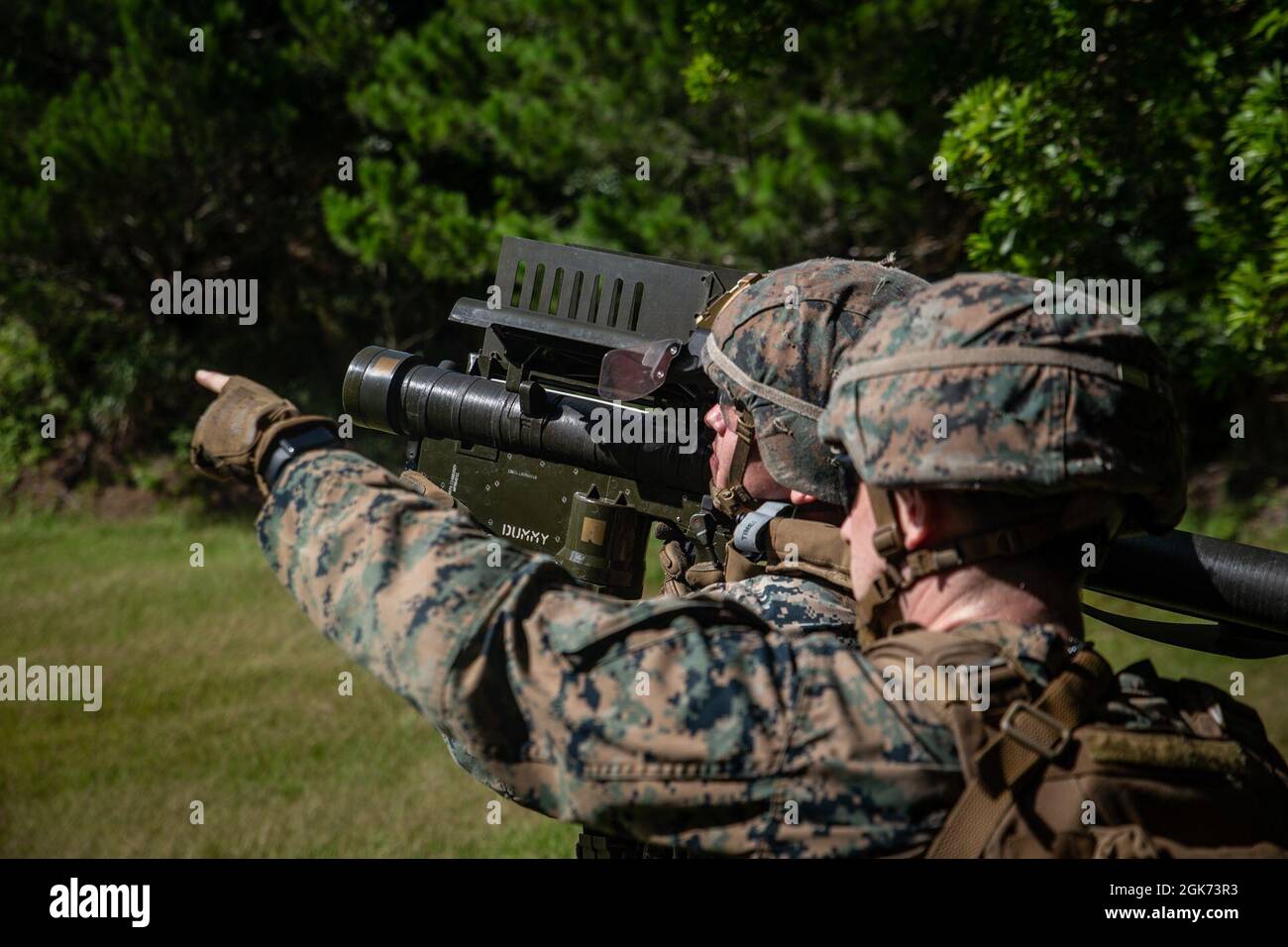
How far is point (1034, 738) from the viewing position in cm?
150

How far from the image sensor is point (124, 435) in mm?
11688

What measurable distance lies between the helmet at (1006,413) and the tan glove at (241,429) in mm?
871

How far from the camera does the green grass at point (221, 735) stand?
209 inches

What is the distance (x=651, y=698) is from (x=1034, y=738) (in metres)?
0.50

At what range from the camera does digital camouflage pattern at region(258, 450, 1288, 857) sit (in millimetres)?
1524

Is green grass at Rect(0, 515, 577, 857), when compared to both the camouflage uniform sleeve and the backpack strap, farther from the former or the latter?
the backpack strap

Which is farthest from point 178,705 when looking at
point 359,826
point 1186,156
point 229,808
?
point 1186,156

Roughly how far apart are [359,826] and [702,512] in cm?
337

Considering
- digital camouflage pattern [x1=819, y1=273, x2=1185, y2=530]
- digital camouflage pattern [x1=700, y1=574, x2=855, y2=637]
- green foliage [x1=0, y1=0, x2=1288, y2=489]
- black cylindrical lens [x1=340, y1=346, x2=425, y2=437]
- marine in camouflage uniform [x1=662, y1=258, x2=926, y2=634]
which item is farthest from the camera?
green foliage [x1=0, y1=0, x2=1288, y2=489]

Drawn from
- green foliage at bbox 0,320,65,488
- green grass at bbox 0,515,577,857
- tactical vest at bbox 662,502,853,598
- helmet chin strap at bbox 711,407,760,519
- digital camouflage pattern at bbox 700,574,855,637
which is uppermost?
helmet chin strap at bbox 711,407,760,519

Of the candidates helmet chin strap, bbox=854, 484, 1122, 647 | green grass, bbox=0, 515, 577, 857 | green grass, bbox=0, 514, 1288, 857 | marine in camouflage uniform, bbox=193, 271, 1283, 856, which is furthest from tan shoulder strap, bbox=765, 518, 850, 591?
green grass, bbox=0, 514, 1288, 857

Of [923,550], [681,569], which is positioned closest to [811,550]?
[923,550]

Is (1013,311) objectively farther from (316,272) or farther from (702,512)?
(316,272)

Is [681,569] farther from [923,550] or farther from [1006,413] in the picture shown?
[1006,413]
